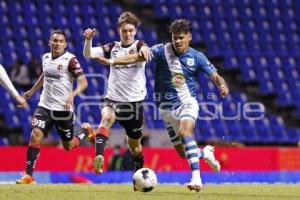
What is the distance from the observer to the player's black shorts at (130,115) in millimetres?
11992

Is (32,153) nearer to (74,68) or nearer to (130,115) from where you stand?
(74,68)

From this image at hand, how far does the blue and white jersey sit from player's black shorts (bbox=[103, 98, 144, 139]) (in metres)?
0.58

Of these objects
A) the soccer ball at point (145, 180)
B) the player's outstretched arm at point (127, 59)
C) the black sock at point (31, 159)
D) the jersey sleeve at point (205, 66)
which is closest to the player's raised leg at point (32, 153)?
the black sock at point (31, 159)

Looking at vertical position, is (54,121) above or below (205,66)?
below

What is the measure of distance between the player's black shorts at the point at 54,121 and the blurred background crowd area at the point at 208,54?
5.45m

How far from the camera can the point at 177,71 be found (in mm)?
11625

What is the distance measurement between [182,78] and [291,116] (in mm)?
11644

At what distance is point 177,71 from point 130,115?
992 mm

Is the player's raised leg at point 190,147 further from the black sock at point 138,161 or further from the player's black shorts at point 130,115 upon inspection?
the black sock at point 138,161

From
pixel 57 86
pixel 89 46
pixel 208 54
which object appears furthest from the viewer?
pixel 208 54

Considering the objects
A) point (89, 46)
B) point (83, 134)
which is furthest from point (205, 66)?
point (83, 134)

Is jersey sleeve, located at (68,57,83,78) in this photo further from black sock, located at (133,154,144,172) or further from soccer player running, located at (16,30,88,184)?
black sock, located at (133,154,144,172)

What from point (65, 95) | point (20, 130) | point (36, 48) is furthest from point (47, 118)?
point (36, 48)

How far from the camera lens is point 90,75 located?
20781mm
